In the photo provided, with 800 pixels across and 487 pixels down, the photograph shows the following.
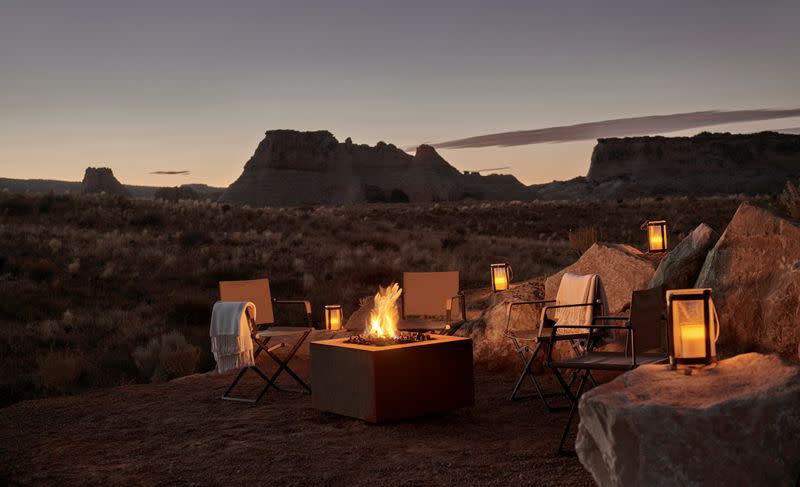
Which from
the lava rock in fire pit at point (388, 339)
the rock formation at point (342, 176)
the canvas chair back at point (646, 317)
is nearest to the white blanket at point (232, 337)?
the lava rock in fire pit at point (388, 339)

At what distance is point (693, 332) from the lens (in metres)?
3.65

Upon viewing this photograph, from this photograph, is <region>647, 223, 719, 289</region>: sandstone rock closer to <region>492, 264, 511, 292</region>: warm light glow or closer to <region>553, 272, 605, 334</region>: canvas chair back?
<region>553, 272, 605, 334</region>: canvas chair back

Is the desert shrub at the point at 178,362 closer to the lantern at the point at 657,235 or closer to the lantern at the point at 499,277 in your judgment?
the lantern at the point at 499,277

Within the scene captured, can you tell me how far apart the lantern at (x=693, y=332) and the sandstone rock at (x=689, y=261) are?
243 cm

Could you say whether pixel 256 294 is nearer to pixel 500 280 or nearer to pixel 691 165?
pixel 500 280

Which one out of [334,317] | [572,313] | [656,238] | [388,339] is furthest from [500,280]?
[388,339]

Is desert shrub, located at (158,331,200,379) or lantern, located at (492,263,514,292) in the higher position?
lantern, located at (492,263,514,292)

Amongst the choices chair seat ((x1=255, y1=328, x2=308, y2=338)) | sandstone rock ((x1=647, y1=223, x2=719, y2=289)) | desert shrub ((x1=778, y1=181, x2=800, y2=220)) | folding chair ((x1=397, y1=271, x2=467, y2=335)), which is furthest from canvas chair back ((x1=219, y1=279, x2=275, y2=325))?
desert shrub ((x1=778, y1=181, x2=800, y2=220))

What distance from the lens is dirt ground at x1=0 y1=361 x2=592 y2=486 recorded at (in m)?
4.00

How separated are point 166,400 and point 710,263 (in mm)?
4251

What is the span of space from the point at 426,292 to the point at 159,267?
9.00 m

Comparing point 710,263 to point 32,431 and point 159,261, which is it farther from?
point 159,261

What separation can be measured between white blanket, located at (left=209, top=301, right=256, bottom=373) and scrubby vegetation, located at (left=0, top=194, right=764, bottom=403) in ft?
7.58

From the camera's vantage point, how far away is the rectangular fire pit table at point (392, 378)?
195 inches
